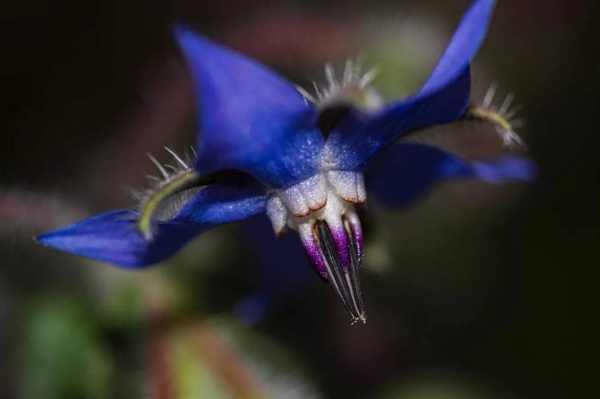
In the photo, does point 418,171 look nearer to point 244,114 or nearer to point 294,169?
point 294,169

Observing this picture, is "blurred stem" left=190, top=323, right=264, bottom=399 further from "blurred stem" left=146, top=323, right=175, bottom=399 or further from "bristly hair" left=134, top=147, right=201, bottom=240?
"bristly hair" left=134, top=147, right=201, bottom=240

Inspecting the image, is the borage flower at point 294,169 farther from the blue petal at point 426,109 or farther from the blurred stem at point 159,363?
the blurred stem at point 159,363

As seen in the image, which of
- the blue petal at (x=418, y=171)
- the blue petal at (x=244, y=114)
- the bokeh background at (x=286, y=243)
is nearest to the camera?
the blue petal at (x=244, y=114)

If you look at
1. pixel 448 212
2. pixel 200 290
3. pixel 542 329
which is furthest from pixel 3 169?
pixel 542 329

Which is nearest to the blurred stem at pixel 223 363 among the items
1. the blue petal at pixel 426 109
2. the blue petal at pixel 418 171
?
the blue petal at pixel 418 171

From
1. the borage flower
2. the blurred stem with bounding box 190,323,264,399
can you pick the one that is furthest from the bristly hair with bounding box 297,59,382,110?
the blurred stem with bounding box 190,323,264,399

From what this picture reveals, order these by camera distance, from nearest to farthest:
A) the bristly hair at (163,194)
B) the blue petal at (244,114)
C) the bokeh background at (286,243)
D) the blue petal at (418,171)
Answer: the blue petal at (244,114) → the bristly hair at (163,194) → the blue petal at (418,171) → the bokeh background at (286,243)
